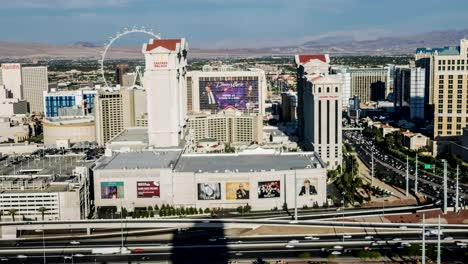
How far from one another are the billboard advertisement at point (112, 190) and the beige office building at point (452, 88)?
4244 cm

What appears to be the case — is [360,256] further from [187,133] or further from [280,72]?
[280,72]

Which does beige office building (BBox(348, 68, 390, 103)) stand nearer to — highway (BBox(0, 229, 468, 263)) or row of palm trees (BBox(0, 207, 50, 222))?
highway (BBox(0, 229, 468, 263))

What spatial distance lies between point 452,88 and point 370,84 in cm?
6146

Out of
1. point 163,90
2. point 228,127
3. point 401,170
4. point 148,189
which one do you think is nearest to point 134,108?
point 228,127

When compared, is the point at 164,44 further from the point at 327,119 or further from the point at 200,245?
the point at 200,245

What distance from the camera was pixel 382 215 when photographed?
52.4 meters

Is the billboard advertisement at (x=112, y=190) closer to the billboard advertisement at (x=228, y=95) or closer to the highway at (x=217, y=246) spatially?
the highway at (x=217, y=246)

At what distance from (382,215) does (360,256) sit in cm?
1123

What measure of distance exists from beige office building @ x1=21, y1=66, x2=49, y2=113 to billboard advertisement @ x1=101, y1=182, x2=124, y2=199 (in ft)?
271

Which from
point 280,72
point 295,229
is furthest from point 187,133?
point 280,72

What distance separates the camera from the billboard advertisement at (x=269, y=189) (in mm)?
56562

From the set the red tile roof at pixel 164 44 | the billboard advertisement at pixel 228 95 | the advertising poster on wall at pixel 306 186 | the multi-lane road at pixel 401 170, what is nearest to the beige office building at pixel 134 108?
the billboard advertisement at pixel 228 95

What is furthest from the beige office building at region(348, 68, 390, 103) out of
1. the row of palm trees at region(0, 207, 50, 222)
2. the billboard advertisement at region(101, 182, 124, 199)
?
the row of palm trees at region(0, 207, 50, 222)

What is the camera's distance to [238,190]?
186ft
